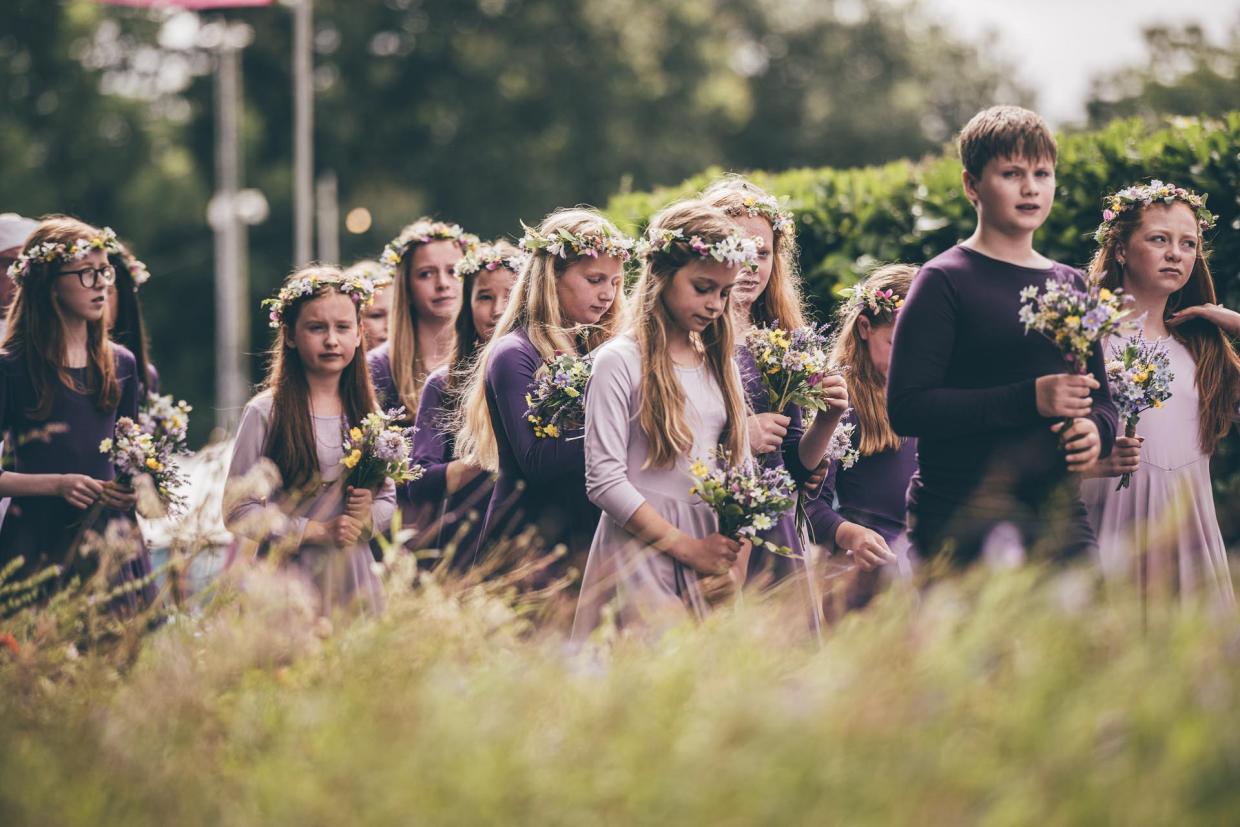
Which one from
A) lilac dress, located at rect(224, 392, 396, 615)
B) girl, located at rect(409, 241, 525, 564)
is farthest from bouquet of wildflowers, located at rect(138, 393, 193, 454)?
girl, located at rect(409, 241, 525, 564)

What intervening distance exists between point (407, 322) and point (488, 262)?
2.50 feet

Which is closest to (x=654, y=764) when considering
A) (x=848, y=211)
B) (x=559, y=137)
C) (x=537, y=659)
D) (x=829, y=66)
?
(x=537, y=659)

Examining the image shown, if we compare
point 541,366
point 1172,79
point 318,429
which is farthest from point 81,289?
point 1172,79

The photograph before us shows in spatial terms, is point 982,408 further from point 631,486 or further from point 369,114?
point 369,114

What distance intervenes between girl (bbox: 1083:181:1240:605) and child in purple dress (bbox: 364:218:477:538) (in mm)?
3157

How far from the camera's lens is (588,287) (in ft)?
18.5

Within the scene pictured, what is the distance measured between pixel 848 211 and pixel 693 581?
4.66 metres

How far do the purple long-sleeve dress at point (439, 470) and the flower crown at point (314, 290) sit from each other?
492 millimetres

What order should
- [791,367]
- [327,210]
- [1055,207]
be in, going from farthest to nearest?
[327,210], [1055,207], [791,367]

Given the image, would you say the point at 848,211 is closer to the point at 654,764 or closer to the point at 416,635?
the point at 416,635

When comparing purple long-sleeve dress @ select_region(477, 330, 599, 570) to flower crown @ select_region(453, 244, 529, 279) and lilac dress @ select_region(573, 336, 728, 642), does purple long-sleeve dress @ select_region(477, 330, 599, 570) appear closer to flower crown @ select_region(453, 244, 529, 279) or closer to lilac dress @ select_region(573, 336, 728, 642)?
lilac dress @ select_region(573, 336, 728, 642)

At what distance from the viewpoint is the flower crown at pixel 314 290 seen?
20.5 feet

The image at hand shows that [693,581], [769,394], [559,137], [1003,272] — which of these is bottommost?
[693,581]

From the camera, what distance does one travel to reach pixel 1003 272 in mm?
4418
